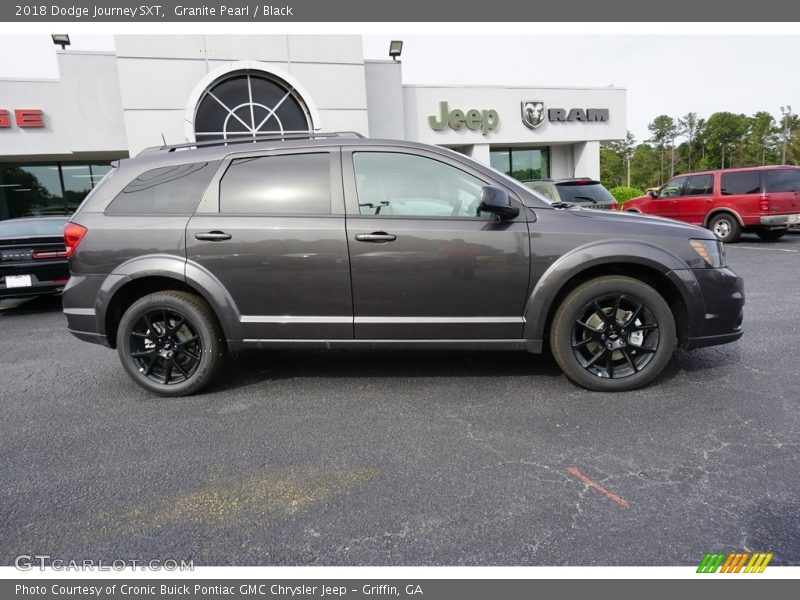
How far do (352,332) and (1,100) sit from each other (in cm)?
1813

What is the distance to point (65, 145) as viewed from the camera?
1617 centimetres

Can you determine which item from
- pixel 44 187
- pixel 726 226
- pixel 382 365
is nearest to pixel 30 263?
pixel 382 365

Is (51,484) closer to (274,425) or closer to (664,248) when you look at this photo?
(274,425)

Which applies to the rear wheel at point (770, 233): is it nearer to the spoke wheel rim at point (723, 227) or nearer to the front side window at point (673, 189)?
the spoke wheel rim at point (723, 227)

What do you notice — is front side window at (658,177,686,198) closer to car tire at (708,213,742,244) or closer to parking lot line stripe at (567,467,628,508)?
car tire at (708,213,742,244)

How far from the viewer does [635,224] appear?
141 inches

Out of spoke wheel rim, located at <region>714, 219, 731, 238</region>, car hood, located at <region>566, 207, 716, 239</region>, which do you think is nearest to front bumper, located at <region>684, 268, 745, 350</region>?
car hood, located at <region>566, 207, 716, 239</region>

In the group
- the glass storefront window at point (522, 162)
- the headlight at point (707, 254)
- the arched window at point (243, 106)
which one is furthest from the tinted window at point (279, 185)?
the glass storefront window at point (522, 162)

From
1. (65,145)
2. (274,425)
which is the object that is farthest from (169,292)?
(65,145)

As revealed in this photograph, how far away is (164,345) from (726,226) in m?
13.2

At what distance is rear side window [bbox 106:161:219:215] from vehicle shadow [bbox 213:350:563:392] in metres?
1.44

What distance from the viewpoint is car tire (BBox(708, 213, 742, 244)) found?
1212 cm

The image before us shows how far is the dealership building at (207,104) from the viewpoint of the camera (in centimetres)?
1433

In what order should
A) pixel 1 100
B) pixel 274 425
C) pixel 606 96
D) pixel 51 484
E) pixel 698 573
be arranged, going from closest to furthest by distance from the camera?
pixel 698 573, pixel 51 484, pixel 274 425, pixel 1 100, pixel 606 96
